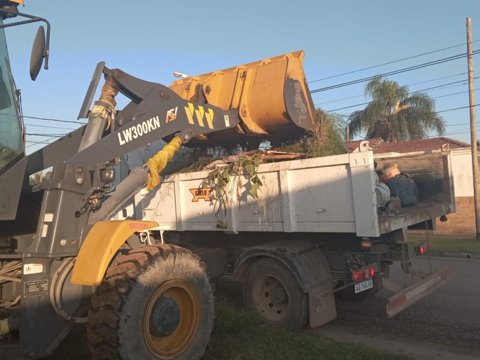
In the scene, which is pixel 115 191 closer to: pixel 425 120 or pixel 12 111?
pixel 12 111

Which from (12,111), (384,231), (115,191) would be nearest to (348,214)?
(384,231)

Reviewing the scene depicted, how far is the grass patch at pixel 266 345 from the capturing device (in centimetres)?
500

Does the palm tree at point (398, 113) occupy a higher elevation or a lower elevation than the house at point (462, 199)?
higher

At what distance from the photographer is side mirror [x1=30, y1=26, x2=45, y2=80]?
164 inches

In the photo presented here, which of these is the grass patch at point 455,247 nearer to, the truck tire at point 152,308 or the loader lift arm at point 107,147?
the loader lift arm at point 107,147

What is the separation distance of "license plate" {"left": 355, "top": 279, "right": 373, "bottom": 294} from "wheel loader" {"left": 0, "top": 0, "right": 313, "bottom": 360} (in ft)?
6.66

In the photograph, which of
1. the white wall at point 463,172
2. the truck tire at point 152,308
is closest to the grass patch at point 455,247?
the white wall at point 463,172

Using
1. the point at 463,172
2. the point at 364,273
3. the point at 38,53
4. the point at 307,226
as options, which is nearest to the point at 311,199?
the point at 307,226

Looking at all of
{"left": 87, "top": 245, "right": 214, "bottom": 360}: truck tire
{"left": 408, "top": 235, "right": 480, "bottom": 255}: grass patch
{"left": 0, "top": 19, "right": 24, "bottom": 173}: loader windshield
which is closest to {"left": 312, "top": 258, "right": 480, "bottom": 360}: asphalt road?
{"left": 87, "top": 245, "right": 214, "bottom": 360}: truck tire

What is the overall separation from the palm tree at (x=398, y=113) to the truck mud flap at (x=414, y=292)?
21.3 metres

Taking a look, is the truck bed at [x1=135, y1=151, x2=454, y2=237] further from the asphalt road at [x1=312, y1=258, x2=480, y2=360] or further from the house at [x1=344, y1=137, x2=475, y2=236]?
the house at [x1=344, y1=137, x2=475, y2=236]

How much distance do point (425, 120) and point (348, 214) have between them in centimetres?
2368

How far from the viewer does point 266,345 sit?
5.27 meters

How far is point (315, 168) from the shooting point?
606 centimetres
